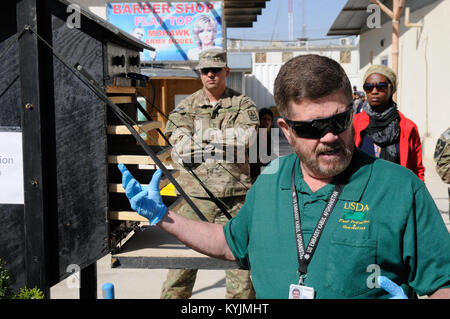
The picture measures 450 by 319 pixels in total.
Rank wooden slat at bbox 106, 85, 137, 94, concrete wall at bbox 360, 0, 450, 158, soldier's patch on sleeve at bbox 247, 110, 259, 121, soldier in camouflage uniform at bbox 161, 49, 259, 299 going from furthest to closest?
concrete wall at bbox 360, 0, 450, 158 → soldier's patch on sleeve at bbox 247, 110, 259, 121 → soldier in camouflage uniform at bbox 161, 49, 259, 299 → wooden slat at bbox 106, 85, 137, 94

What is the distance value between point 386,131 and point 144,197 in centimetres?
238

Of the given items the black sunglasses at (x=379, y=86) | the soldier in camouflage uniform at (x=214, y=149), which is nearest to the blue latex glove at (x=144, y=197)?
the soldier in camouflage uniform at (x=214, y=149)

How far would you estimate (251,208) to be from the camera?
1854 mm

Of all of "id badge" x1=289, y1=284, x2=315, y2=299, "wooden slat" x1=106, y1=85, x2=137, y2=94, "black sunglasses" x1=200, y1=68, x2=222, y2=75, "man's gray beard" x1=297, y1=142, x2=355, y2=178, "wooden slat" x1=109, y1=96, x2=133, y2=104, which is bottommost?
"id badge" x1=289, y1=284, x2=315, y2=299

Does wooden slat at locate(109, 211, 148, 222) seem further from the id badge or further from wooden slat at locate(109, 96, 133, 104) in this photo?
the id badge

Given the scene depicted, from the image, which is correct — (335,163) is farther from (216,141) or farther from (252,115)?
(252,115)

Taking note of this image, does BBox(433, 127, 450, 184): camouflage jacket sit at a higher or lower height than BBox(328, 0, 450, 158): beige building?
lower

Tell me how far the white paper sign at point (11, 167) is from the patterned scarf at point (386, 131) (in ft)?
8.10

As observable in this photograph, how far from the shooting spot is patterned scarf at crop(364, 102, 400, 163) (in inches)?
143

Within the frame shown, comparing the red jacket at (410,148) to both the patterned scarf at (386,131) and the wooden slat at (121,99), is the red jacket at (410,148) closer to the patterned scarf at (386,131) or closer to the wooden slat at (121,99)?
the patterned scarf at (386,131)

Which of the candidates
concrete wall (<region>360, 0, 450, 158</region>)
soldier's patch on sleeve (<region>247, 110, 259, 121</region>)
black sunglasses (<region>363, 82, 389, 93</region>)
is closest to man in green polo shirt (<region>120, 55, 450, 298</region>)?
soldier's patch on sleeve (<region>247, 110, 259, 121</region>)

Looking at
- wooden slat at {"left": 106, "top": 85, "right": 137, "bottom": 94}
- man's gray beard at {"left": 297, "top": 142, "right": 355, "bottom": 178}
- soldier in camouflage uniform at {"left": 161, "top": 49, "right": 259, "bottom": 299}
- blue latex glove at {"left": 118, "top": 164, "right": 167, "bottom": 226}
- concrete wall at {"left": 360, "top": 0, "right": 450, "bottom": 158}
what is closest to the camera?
man's gray beard at {"left": 297, "top": 142, "right": 355, "bottom": 178}

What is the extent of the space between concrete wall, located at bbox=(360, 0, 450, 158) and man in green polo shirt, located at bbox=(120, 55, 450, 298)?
36.9 ft
